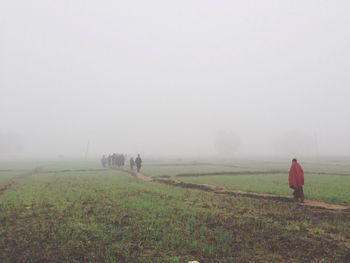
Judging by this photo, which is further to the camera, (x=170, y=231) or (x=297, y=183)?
(x=297, y=183)

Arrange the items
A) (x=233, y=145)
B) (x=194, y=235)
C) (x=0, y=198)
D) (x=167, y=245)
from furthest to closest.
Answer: (x=233, y=145)
(x=0, y=198)
(x=194, y=235)
(x=167, y=245)

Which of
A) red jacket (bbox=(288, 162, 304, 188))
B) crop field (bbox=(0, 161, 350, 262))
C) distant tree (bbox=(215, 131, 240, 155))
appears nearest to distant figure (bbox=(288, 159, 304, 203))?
red jacket (bbox=(288, 162, 304, 188))

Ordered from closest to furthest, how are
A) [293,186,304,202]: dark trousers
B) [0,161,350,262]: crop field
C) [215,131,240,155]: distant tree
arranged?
[0,161,350,262]: crop field < [293,186,304,202]: dark trousers < [215,131,240,155]: distant tree

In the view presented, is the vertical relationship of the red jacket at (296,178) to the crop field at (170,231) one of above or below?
above

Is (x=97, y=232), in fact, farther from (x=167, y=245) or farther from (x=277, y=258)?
(x=277, y=258)

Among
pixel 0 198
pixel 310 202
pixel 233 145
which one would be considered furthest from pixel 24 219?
pixel 233 145

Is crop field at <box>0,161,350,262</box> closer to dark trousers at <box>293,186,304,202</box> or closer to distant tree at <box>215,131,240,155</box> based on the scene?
dark trousers at <box>293,186,304,202</box>

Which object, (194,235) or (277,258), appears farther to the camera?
(194,235)

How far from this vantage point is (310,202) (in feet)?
69.4

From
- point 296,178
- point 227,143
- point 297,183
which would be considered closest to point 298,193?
point 297,183

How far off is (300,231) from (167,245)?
20.1ft

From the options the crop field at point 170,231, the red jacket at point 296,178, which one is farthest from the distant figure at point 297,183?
the crop field at point 170,231

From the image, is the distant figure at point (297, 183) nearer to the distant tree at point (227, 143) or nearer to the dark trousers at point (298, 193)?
the dark trousers at point (298, 193)

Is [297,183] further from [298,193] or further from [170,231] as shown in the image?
[170,231]
